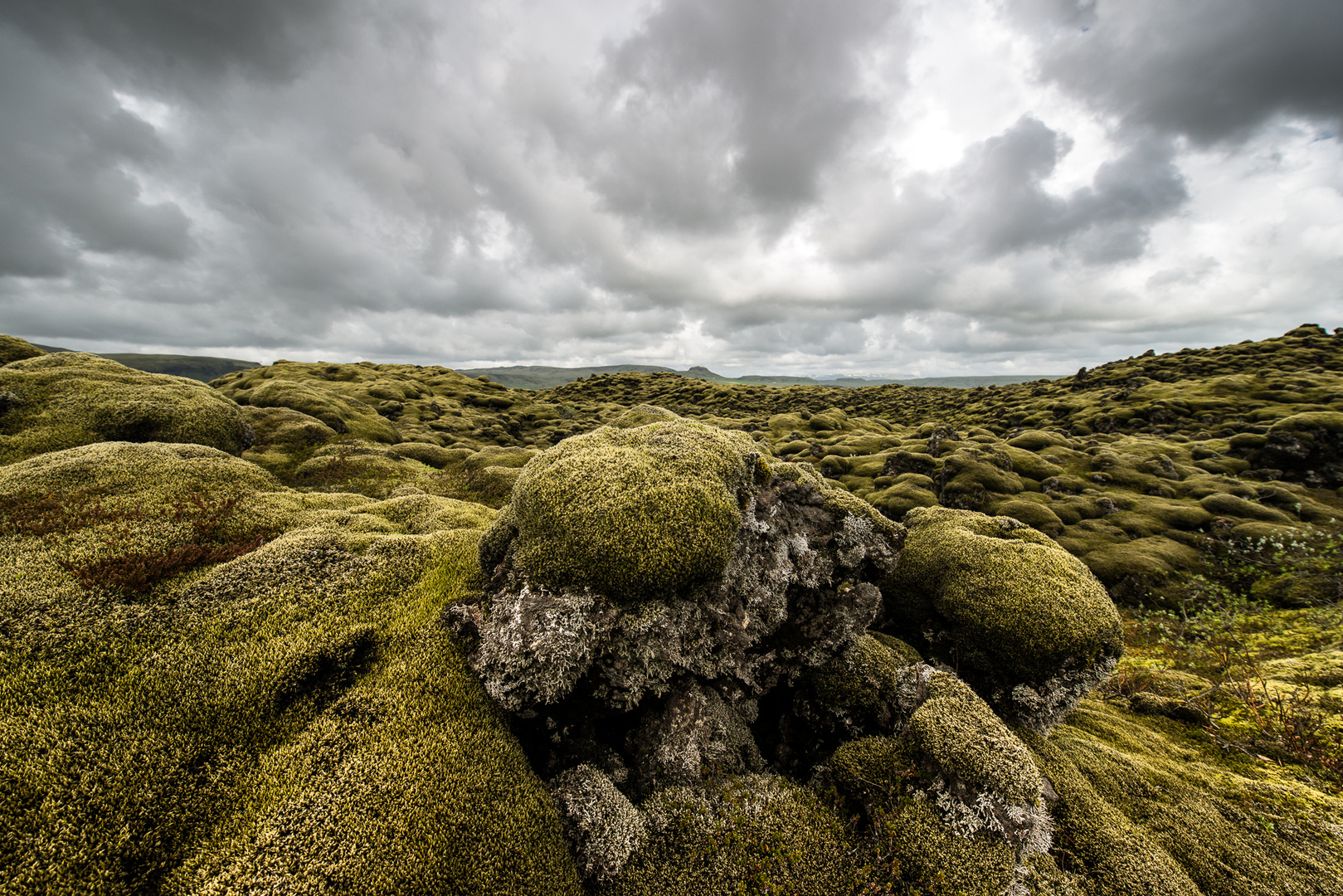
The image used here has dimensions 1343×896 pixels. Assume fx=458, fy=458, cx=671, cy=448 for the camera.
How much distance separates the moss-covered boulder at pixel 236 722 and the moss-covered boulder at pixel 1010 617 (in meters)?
7.17

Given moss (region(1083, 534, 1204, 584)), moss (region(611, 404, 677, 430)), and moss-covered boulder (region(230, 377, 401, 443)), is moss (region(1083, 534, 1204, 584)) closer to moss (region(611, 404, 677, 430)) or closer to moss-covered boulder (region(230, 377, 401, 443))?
moss (region(611, 404, 677, 430))

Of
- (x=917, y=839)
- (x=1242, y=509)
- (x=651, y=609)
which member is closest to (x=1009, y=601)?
(x=917, y=839)

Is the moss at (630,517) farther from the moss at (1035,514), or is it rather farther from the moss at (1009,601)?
the moss at (1035,514)

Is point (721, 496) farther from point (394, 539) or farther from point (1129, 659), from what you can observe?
point (1129, 659)

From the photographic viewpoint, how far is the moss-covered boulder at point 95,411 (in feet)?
38.1

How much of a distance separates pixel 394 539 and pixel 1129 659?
18284 mm

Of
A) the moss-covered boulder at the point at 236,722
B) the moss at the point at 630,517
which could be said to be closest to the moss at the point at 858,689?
the moss at the point at 630,517

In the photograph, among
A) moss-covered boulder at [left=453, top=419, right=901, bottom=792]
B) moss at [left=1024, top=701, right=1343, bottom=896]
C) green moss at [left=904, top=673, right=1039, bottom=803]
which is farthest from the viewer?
moss-covered boulder at [left=453, top=419, right=901, bottom=792]

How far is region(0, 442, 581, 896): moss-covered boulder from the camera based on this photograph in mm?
3691

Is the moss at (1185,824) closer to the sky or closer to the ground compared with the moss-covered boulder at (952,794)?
closer to the ground

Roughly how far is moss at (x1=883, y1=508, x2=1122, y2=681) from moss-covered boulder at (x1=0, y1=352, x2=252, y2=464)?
746 inches

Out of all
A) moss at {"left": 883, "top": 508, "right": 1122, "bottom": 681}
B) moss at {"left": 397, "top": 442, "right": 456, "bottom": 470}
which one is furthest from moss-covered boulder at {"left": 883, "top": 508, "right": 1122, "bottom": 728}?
moss at {"left": 397, "top": 442, "right": 456, "bottom": 470}

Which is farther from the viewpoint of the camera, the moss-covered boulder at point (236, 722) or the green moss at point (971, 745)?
the green moss at point (971, 745)

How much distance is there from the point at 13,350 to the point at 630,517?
2851 centimetres
